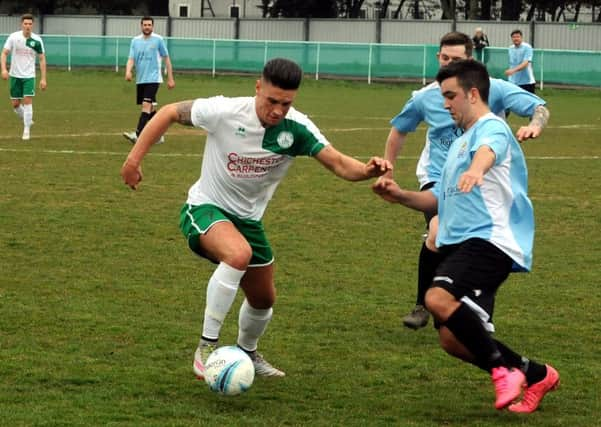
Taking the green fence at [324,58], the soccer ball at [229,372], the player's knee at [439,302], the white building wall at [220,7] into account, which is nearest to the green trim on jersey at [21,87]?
the soccer ball at [229,372]

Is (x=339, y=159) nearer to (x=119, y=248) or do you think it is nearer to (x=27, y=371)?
(x=27, y=371)

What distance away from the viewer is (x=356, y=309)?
9.20 metres

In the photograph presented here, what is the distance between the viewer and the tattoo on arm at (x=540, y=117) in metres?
7.86

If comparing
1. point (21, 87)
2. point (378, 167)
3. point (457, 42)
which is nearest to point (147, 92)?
point (21, 87)

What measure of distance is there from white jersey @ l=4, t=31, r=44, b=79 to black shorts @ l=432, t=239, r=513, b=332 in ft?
54.4

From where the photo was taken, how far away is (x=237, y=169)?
22.8 feet

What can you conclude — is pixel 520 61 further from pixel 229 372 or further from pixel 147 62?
pixel 229 372

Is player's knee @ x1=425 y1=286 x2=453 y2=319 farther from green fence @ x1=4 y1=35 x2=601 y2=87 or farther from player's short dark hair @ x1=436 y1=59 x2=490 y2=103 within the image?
green fence @ x1=4 y1=35 x2=601 y2=87

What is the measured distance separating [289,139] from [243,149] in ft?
0.84

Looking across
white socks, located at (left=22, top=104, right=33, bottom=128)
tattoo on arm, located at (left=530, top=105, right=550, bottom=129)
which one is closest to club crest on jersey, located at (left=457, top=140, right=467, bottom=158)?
tattoo on arm, located at (left=530, top=105, right=550, bottom=129)

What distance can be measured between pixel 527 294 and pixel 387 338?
1931 mm

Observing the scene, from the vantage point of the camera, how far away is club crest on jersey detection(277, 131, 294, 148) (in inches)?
273

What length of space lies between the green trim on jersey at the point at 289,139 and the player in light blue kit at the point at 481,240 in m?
0.79

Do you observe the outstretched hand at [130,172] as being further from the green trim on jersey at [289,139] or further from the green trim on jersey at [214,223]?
the green trim on jersey at [289,139]
